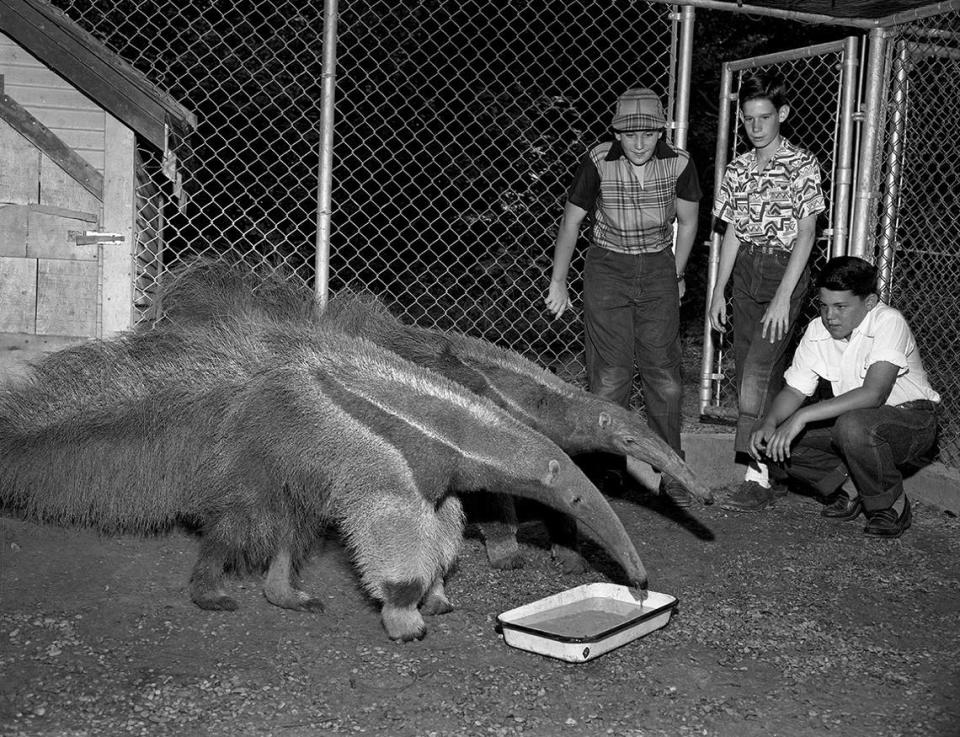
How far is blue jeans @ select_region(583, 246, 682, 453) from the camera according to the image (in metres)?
6.04

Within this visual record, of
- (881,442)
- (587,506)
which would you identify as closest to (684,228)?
(881,442)

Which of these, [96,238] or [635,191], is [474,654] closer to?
[635,191]

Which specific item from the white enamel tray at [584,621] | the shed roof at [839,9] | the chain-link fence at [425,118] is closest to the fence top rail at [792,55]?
the shed roof at [839,9]

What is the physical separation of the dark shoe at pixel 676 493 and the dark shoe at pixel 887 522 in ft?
3.29

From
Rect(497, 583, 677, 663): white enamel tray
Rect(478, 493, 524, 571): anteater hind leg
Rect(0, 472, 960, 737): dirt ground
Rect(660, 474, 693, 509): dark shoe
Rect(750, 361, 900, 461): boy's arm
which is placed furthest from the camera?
Rect(660, 474, 693, 509): dark shoe

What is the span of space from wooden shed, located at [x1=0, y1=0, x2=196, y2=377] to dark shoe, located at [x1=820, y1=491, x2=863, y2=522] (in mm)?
4177

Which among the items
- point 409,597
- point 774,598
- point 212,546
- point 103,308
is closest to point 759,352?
point 774,598

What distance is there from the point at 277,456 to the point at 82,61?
2758mm

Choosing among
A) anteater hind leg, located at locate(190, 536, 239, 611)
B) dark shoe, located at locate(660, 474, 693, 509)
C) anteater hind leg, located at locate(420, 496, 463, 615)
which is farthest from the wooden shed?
dark shoe, located at locate(660, 474, 693, 509)

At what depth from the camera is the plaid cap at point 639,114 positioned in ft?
18.9

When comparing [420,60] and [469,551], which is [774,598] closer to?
[469,551]

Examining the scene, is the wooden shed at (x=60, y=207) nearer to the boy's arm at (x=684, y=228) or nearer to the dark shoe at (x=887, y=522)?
the boy's arm at (x=684, y=228)

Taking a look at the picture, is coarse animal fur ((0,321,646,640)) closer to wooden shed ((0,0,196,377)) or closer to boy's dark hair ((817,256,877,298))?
wooden shed ((0,0,196,377))

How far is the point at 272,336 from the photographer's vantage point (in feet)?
15.5
